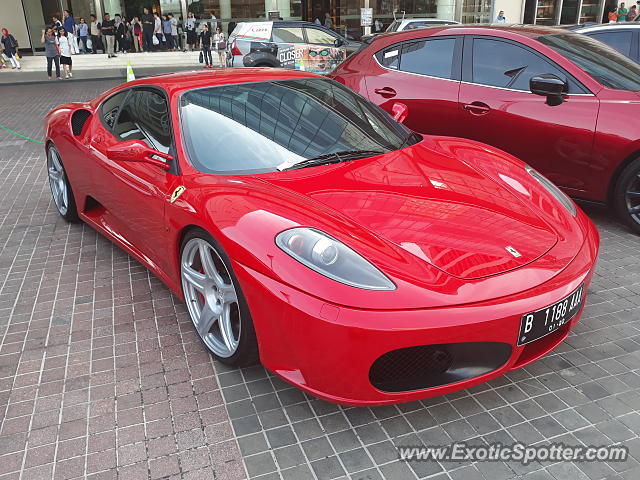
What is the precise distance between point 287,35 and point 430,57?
28.8 feet

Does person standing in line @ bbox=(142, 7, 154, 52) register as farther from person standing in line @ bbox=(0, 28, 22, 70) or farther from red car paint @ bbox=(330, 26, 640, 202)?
red car paint @ bbox=(330, 26, 640, 202)

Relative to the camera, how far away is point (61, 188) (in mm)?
4910

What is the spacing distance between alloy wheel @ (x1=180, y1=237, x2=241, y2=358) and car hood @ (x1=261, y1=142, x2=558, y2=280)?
51 centimetres

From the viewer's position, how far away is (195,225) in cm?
281

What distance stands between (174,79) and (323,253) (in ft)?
6.55

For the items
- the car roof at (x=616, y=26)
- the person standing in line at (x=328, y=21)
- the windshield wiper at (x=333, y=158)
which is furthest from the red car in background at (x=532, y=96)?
the person standing in line at (x=328, y=21)

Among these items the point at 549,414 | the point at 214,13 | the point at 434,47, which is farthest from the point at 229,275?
the point at 214,13

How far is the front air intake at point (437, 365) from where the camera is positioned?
2225mm

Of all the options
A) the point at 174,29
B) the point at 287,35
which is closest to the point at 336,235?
the point at 287,35

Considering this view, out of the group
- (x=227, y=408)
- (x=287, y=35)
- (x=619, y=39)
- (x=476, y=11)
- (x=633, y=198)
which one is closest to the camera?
(x=227, y=408)

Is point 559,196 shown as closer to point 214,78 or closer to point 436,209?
point 436,209

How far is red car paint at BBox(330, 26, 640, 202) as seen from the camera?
442 cm

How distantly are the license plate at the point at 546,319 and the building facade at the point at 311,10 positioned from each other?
83.4 feet

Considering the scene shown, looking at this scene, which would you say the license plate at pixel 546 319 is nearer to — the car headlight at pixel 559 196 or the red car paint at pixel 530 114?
the car headlight at pixel 559 196
